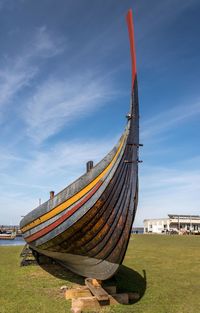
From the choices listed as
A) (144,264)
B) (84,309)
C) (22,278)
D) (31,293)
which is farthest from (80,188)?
(144,264)

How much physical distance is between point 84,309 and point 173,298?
2.87m

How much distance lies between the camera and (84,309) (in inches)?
328

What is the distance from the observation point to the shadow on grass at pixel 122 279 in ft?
34.2

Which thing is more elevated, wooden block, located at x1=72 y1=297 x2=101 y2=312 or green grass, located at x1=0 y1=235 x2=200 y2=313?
wooden block, located at x1=72 y1=297 x2=101 y2=312

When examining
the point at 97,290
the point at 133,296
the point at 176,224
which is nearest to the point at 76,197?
the point at 97,290

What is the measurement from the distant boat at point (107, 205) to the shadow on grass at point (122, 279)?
1625mm

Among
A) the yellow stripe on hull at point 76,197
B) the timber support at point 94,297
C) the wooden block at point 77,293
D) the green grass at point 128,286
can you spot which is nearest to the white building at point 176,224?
the green grass at point 128,286

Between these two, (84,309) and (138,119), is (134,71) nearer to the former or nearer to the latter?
(138,119)

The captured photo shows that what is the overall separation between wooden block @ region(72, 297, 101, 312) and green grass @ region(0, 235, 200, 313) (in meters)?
0.25

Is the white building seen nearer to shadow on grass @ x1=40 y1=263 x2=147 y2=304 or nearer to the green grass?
the green grass

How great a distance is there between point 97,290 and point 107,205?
7.96ft

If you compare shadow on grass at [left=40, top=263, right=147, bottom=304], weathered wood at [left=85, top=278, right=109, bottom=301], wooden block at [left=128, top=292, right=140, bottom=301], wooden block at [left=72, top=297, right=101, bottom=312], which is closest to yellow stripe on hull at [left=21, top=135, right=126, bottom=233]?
weathered wood at [left=85, top=278, right=109, bottom=301]

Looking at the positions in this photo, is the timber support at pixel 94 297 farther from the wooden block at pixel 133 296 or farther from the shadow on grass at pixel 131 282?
the shadow on grass at pixel 131 282

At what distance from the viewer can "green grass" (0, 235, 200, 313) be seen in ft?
28.1
